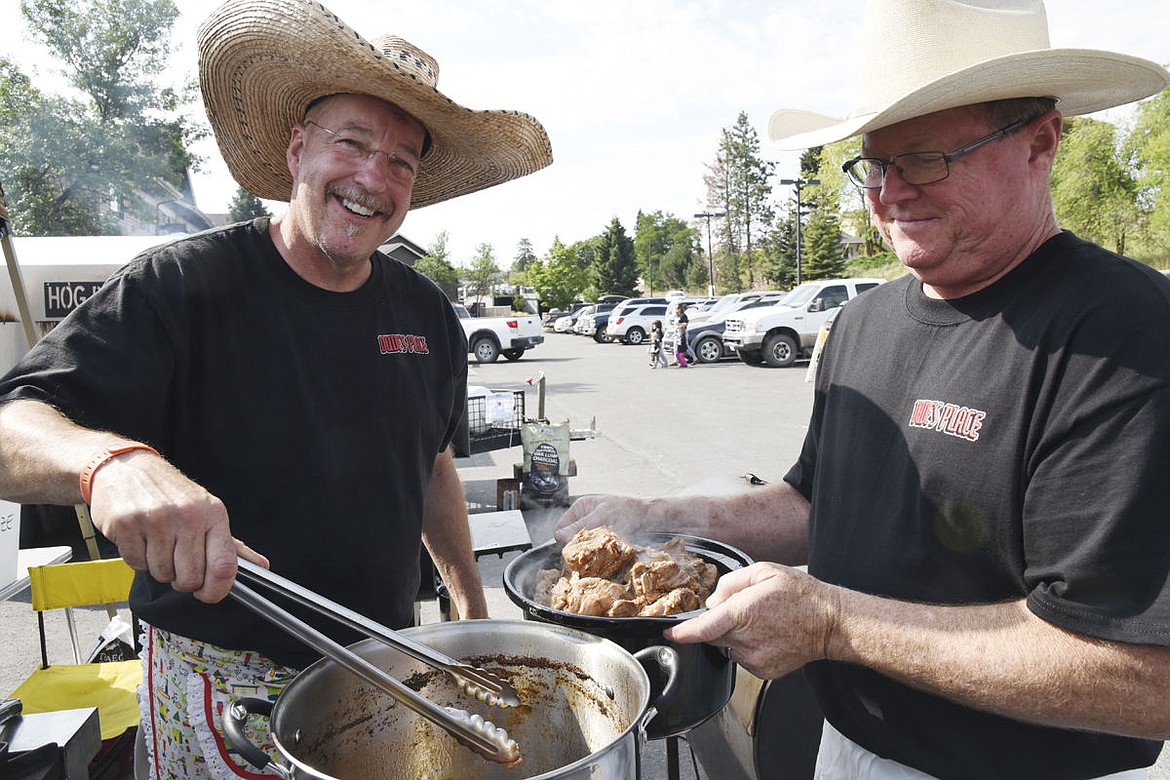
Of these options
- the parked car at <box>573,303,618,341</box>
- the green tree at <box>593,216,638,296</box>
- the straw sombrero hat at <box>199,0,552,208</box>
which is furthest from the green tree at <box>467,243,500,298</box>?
the straw sombrero hat at <box>199,0,552,208</box>

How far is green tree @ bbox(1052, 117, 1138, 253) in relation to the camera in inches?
1254

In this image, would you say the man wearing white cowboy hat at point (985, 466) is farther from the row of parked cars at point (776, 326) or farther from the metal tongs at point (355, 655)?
the row of parked cars at point (776, 326)

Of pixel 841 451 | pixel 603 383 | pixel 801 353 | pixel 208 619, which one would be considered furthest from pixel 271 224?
pixel 801 353

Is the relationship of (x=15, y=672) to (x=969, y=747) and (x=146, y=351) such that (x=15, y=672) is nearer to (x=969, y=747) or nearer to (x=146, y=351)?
(x=146, y=351)

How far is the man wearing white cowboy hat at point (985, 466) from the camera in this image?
4.37ft

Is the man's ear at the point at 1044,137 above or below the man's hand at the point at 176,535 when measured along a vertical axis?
above

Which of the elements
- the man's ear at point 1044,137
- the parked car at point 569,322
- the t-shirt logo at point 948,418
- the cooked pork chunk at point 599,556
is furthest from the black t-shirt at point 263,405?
the parked car at point 569,322

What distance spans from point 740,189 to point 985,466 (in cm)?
8005

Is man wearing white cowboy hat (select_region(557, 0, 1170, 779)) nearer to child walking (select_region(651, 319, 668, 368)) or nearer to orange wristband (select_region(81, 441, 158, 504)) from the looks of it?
orange wristband (select_region(81, 441, 158, 504))

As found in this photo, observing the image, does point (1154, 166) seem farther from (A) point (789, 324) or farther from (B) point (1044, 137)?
(B) point (1044, 137)

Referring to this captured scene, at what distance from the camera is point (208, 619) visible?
1915 millimetres

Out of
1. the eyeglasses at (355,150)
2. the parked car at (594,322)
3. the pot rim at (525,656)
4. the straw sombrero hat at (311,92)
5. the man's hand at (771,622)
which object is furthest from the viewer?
the parked car at (594,322)

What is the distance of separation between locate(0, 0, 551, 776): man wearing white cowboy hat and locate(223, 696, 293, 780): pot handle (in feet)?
1.89

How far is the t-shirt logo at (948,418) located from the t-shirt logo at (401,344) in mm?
1467
